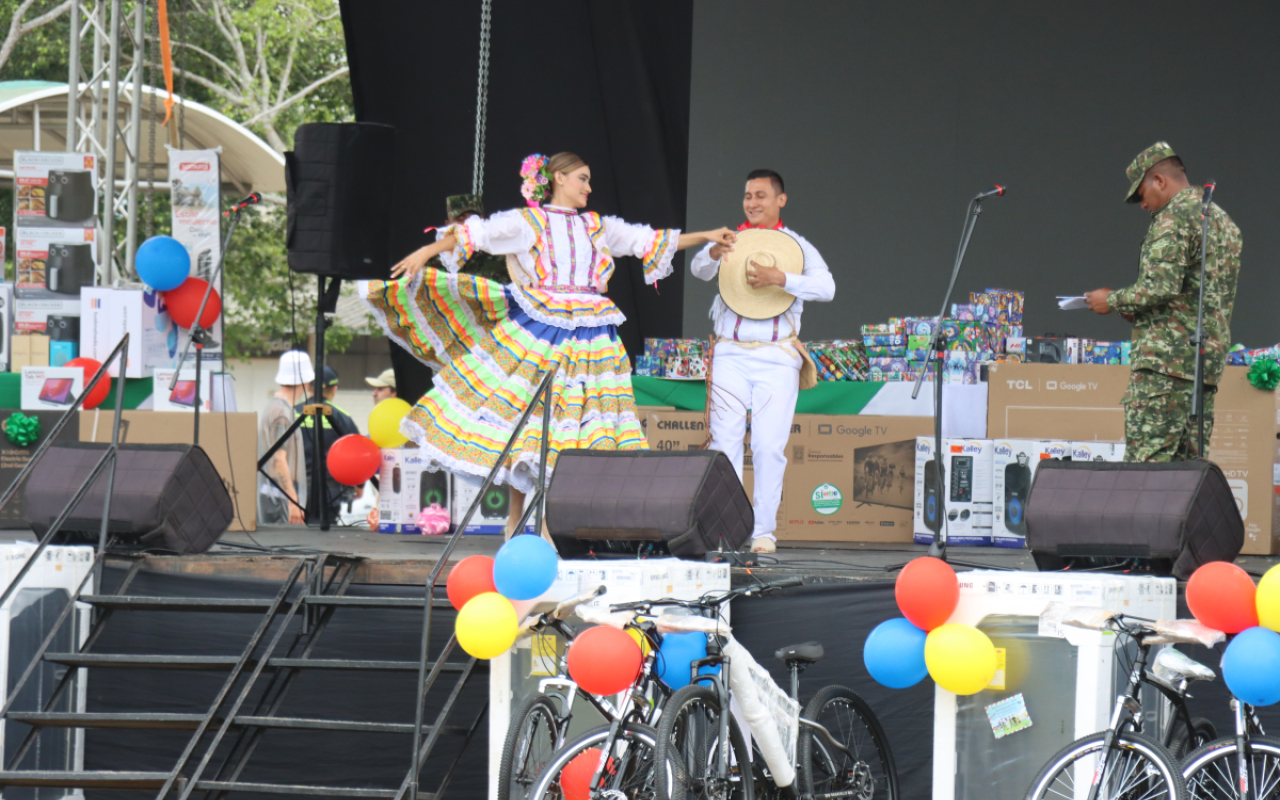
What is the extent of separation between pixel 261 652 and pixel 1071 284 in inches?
207

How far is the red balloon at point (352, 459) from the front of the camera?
659 centimetres

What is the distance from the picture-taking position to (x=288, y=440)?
7836 millimetres

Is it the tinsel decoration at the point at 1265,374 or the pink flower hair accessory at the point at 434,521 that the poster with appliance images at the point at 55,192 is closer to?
the pink flower hair accessory at the point at 434,521

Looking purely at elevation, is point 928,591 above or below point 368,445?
below

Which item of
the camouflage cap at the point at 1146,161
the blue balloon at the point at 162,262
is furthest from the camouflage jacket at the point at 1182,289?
the blue balloon at the point at 162,262

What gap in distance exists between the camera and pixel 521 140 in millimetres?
8383

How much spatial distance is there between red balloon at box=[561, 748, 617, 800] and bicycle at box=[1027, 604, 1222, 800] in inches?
44.1

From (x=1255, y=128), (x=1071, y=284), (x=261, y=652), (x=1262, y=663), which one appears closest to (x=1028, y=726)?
(x=1262, y=663)

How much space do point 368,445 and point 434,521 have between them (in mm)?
479

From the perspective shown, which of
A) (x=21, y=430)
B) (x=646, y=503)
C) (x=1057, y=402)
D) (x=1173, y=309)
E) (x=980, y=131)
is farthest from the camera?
(x=980, y=131)

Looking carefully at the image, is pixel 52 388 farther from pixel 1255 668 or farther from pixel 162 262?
pixel 1255 668

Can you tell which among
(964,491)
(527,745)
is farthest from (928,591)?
(964,491)

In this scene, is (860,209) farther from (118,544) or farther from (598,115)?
(118,544)

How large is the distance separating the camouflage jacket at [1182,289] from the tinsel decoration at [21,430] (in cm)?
461
